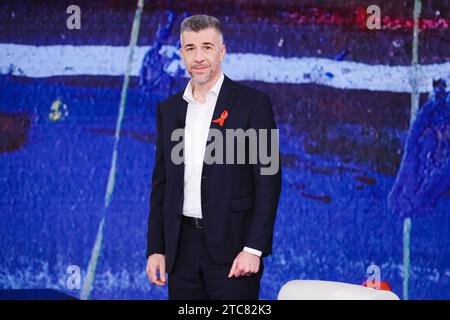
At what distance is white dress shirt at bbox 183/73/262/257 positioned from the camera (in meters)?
2.56

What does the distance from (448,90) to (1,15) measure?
2491 millimetres

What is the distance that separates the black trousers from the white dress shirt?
75 millimetres

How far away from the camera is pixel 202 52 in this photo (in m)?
2.56

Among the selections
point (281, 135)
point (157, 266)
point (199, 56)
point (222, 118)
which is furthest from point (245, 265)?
point (281, 135)

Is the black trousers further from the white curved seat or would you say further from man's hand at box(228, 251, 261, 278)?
the white curved seat

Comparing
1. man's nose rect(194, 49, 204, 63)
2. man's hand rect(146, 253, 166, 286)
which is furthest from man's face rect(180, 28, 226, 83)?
man's hand rect(146, 253, 166, 286)

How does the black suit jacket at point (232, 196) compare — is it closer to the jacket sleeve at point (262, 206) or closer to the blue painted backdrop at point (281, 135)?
the jacket sleeve at point (262, 206)

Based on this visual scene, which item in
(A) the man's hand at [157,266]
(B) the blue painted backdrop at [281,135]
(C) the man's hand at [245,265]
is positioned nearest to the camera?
(C) the man's hand at [245,265]

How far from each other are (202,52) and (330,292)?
926mm

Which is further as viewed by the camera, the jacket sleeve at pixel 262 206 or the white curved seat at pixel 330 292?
the jacket sleeve at pixel 262 206

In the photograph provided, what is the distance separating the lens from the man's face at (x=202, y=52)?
8.40 feet

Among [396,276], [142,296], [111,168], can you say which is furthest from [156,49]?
[396,276]

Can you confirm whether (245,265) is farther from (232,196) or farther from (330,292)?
(330,292)

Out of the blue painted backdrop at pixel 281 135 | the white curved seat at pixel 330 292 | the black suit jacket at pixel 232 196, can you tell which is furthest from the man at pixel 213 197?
the blue painted backdrop at pixel 281 135
